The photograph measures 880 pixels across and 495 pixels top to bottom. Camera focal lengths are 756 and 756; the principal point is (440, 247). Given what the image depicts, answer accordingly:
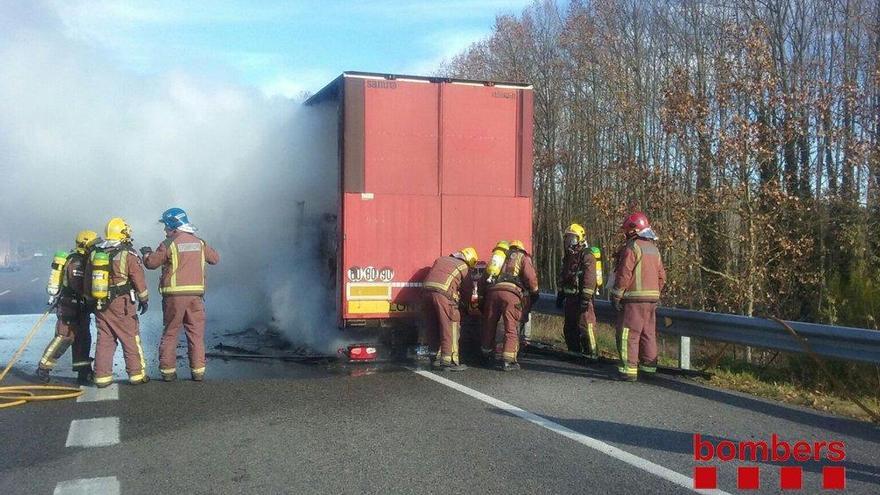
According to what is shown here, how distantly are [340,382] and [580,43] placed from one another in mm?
17190

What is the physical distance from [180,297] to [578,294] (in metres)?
4.85

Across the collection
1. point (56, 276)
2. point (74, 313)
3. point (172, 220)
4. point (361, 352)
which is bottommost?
point (361, 352)

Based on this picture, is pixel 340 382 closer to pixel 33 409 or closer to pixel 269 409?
pixel 269 409

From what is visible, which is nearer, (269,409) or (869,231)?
(269,409)

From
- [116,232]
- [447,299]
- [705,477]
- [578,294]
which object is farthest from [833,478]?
[116,232]

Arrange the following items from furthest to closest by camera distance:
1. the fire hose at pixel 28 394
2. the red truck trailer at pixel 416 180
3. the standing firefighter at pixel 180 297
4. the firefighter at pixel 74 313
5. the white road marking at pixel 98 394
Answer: the red truck trailer at pixel 416 180 → the firefighter at pixel 74 313 → the standing firefighter at pixel 180 297 → the white road marking at pixel 98 394 → the fire hose at pixel 28 394

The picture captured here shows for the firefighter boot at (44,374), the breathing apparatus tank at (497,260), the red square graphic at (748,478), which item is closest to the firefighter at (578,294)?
the breathing apparatus tank at (497,260)

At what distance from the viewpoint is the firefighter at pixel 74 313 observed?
805 centimetres

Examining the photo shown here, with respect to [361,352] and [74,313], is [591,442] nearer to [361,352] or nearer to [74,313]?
[361,352]

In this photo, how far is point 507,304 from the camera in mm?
8594

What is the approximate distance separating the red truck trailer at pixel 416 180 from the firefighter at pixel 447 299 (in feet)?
1.07

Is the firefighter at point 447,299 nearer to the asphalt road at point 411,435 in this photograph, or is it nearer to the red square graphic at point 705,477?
the asphalt road at point 411,435

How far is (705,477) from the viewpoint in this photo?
183 inches

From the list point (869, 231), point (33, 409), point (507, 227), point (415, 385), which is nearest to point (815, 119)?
point (869, 231)
